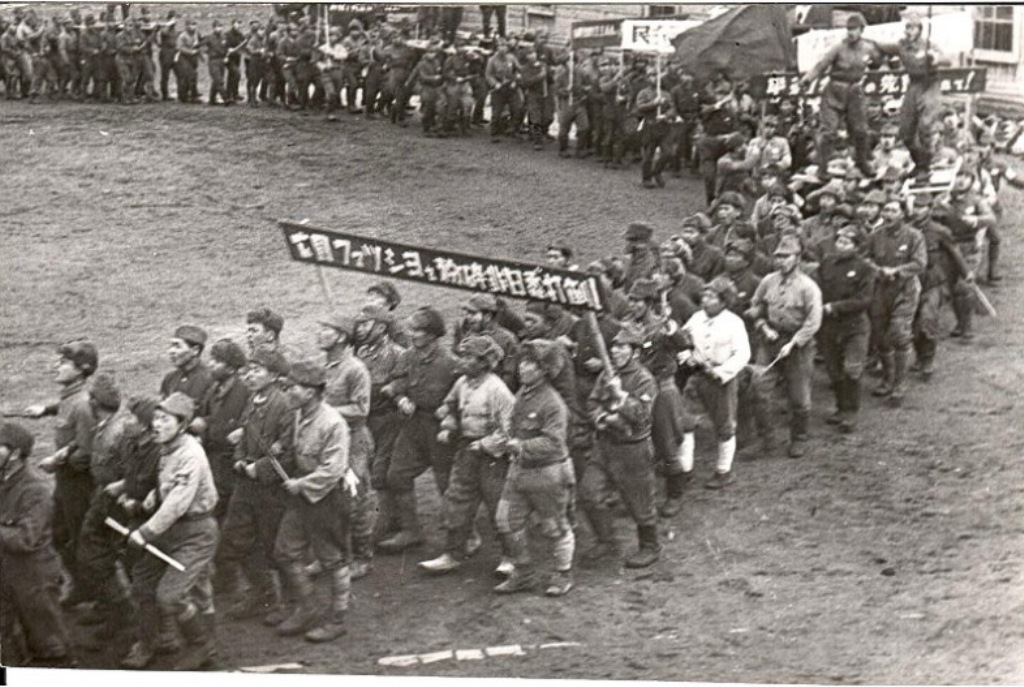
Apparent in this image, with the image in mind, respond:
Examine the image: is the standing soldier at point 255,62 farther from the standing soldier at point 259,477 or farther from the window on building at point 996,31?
the window on building at point 996,31

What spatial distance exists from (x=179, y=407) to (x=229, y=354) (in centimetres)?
67

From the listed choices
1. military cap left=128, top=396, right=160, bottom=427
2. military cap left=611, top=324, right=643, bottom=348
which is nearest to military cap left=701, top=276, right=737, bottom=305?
military cap left=611, top=324, right=643, bottom=348

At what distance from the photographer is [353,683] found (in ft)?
26.5

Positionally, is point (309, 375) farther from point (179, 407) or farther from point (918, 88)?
point (918, 88)

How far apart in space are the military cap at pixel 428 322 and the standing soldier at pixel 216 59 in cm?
407

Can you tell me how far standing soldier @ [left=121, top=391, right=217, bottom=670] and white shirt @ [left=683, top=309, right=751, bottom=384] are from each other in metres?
3.28

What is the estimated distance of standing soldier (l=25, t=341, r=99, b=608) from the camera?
25.5ft

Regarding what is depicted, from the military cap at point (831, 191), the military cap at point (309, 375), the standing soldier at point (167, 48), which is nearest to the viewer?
the military cap at point (309, 375)

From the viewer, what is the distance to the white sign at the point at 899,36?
30.8 ft

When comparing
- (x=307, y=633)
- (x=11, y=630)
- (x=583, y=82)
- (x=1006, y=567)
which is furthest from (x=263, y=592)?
(x=583, y=82)

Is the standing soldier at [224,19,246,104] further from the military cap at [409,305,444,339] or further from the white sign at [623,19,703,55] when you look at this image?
the military cap at [409,305,444,339]

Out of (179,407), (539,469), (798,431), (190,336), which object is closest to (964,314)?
(798,431)

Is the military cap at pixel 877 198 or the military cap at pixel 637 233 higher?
the military cap at pixel 877 198

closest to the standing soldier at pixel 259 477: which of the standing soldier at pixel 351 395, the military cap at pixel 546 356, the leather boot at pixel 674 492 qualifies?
the standing soldier at pixel 351 395
